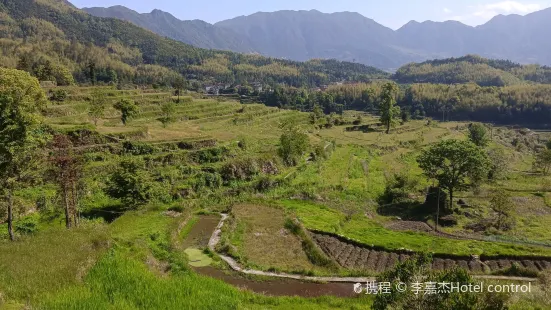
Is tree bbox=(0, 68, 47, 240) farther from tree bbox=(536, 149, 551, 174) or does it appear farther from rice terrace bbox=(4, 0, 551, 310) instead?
tree bbox=(536, 149, 551, 174)

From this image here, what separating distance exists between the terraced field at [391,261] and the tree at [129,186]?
55.3 feet

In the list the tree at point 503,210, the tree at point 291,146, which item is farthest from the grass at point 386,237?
the tree at point 291,146

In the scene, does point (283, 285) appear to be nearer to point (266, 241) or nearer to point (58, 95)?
point (266, 241)

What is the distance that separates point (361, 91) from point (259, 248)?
5774 inches

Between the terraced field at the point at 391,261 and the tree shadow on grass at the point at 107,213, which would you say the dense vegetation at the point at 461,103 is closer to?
the tree shadow on grass at the point at 107,213

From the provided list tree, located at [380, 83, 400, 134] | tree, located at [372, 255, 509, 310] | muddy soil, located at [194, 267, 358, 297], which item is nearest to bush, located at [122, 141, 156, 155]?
muddy soil, located at [194, 267, 358, 297]

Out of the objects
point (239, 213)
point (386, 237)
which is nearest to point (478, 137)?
point (386, 237)

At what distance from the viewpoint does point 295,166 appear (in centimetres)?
5859

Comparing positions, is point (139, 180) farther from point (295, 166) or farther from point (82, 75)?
point (82, 75)

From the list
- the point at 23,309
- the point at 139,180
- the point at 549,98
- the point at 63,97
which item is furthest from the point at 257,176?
the point at 549,98

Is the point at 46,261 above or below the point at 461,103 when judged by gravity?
below

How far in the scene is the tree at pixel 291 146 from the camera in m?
56.5

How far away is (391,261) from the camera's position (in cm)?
2892

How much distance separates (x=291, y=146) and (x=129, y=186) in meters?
26.8
